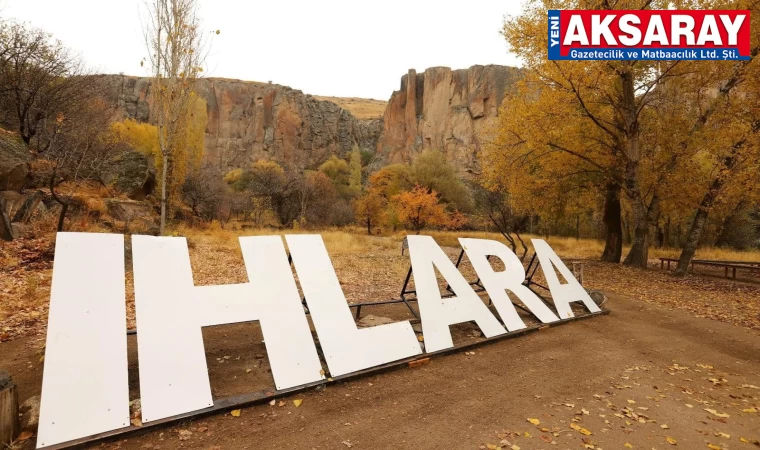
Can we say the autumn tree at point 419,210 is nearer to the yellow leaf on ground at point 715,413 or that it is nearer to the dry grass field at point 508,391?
the dry grass field at point 508,391

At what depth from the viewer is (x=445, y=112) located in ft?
198

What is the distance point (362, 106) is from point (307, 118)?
124 feet

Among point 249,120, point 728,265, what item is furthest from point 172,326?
point 249,120

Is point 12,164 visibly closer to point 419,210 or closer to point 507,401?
point 507,401

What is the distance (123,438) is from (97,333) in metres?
0.89

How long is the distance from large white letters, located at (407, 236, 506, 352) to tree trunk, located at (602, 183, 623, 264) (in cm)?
1323

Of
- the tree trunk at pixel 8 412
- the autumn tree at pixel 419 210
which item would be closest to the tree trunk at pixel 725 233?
the autumn tree at pixel 419 210

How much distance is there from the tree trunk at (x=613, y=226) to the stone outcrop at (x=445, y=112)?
36569mm

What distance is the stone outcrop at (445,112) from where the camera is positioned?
56125 mm

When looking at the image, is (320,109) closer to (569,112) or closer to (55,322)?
(569,112)

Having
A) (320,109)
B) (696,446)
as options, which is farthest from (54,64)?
(320,109)

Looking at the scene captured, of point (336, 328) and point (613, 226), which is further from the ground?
point (613, 226)

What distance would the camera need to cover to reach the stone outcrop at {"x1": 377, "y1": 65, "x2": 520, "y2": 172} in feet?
184

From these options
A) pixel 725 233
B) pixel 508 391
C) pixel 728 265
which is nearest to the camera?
→ pixel 508 391
